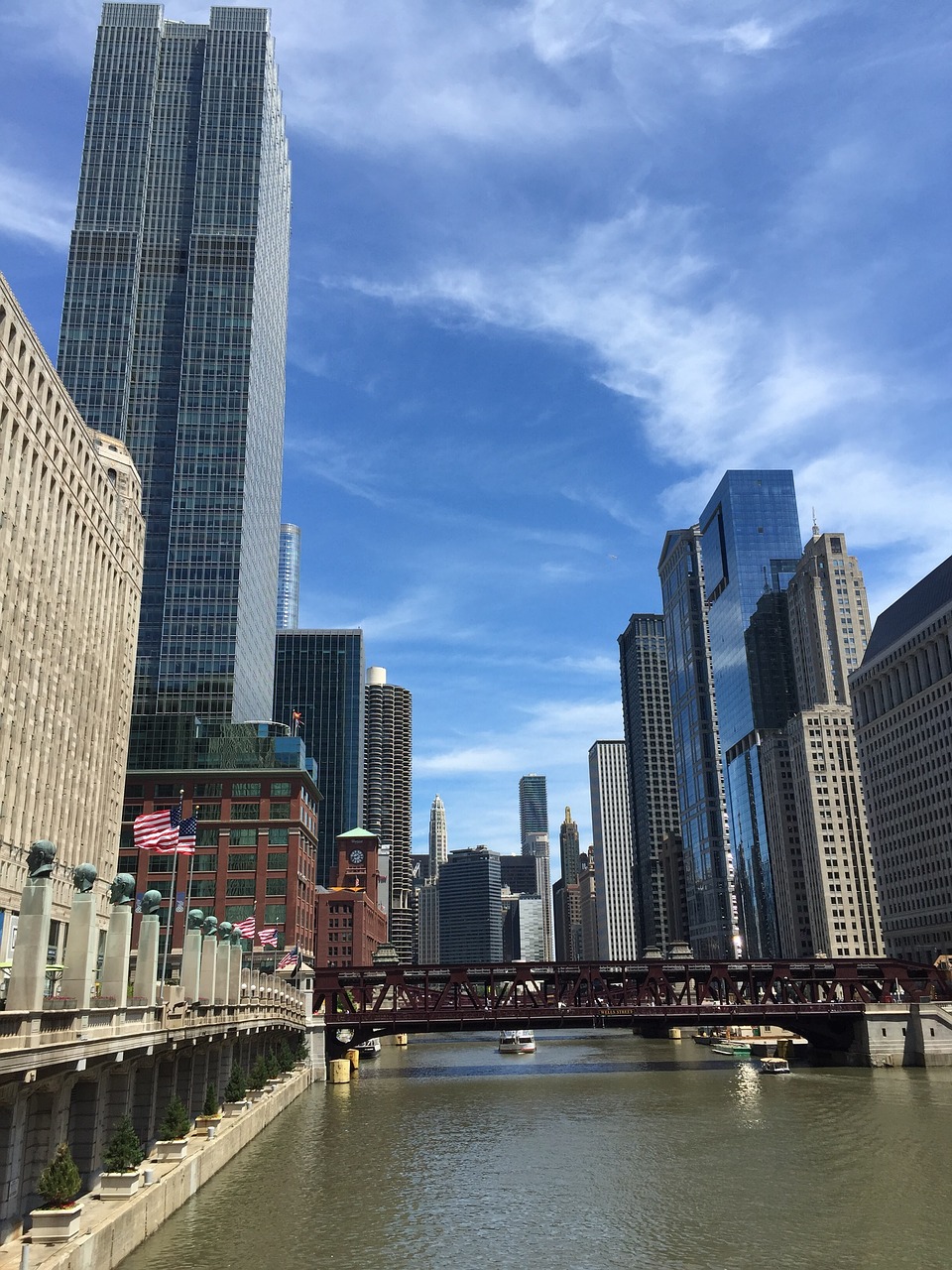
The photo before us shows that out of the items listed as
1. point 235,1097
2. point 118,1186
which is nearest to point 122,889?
point 118,1186

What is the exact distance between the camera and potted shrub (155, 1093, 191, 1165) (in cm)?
4262

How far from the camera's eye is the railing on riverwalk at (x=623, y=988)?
346ft

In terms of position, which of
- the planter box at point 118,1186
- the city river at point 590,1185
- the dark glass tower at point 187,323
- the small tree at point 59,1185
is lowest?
the city river at point 590,1185

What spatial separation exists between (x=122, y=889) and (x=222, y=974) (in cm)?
2513

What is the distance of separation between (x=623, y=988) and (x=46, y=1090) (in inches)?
3782

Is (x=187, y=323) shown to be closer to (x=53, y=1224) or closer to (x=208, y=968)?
(x=208, y=968)

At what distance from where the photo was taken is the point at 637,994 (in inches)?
4513

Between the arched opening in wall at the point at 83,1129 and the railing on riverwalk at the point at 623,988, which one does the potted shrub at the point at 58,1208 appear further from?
the railing on riverwalk at the point at 623,988

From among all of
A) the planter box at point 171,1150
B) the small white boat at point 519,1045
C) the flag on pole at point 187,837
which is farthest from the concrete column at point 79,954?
the small white boat at point 519,1045

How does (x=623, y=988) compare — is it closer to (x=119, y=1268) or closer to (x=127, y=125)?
(x=119, y=1268)

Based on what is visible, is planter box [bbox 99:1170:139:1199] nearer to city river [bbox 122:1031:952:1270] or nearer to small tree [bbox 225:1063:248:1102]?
city river [bbox 122:1031:952:1270]

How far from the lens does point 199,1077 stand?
2320 inches

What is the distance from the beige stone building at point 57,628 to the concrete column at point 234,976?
2532 centimetres

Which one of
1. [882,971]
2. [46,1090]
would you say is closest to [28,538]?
[46,1090]
